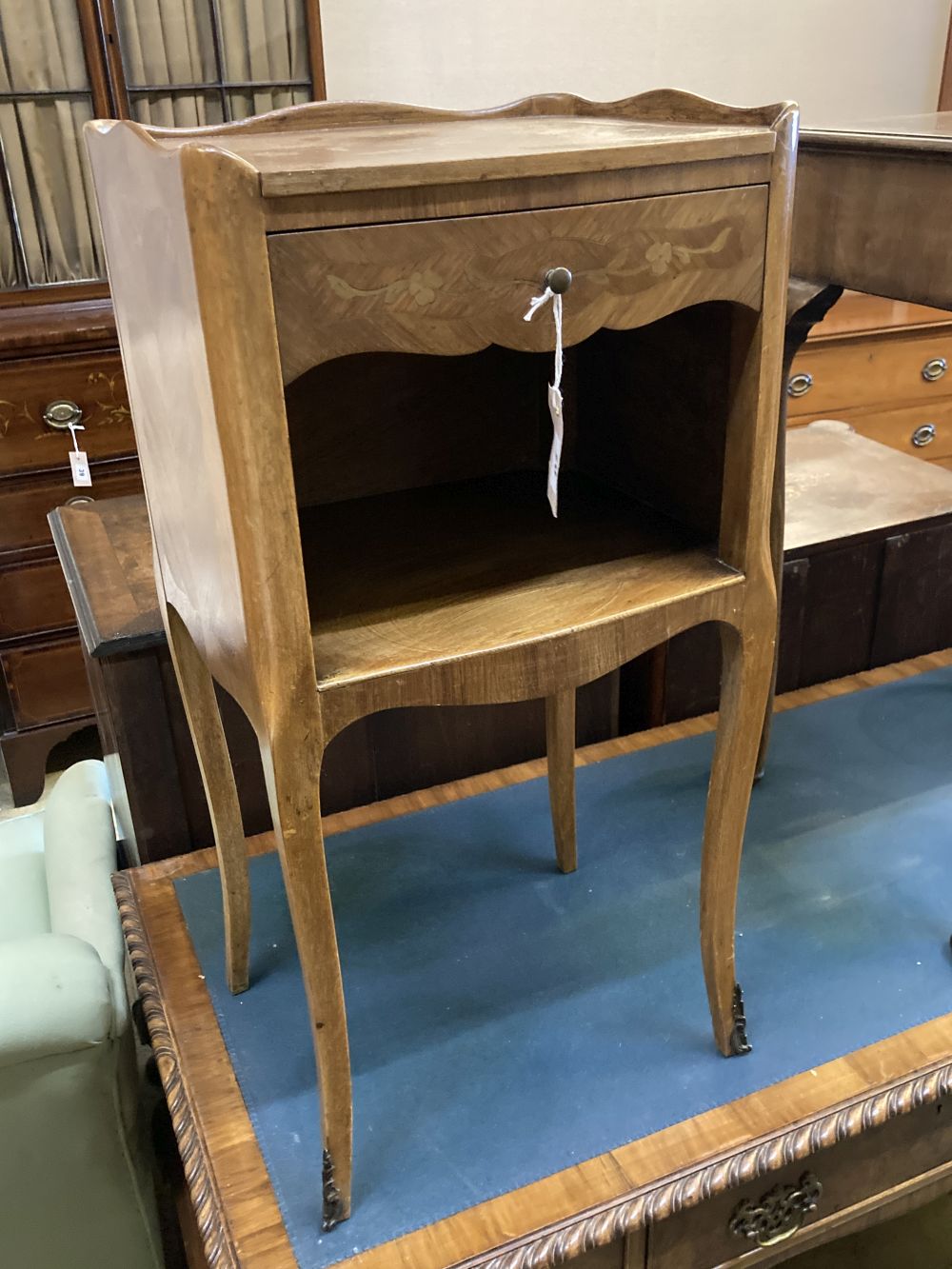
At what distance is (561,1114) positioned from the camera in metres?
0.97

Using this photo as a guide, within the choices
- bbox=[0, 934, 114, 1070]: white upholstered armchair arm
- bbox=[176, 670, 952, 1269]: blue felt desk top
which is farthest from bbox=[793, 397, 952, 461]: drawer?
bbox=[0, 934, 114, 1070]: white upholstered armchair arm

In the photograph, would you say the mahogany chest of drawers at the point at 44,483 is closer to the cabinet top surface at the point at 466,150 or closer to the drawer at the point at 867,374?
the cabinet top surface at the point at 466,150

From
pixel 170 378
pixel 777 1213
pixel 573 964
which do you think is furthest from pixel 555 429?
pixel 777 1213

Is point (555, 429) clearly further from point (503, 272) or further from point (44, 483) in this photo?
point (44, 483)

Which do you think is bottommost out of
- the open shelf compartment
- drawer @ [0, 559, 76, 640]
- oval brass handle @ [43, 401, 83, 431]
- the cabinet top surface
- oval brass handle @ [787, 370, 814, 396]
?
drawer @ [0, 559, 76, 640]

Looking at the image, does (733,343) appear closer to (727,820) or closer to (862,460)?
(727,820)

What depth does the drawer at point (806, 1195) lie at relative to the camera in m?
0.94

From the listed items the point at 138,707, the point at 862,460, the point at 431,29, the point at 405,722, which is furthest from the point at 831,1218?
the point at 431,29

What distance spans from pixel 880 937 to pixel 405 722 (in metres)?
0.61

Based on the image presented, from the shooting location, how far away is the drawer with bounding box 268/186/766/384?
677 mm

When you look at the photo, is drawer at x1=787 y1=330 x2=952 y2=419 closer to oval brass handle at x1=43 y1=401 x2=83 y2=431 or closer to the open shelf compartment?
the open shelf compartment

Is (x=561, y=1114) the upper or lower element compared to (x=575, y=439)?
lower

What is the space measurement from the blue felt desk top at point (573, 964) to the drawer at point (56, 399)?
2.93 feet

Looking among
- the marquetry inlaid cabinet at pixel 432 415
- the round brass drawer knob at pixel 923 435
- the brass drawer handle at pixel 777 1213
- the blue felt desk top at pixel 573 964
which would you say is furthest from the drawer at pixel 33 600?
the round brass drawer knob at pixel 923 435
